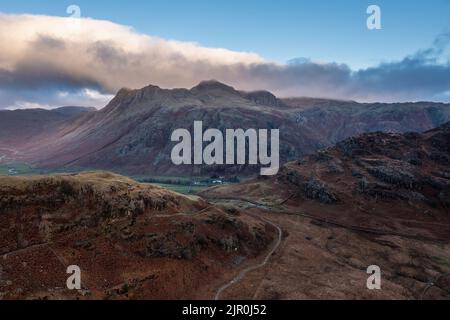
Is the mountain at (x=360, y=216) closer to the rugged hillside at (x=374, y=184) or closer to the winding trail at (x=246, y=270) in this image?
the rugged hillside at (x=374, y=184)

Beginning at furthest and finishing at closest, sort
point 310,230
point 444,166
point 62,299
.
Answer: point 444,166, point 310,230, point 62,299

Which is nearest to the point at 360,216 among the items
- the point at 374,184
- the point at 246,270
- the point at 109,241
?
the point at 374,184

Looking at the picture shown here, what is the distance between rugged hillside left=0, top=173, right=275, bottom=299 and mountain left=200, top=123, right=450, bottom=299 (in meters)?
9.48

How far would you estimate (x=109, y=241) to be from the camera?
6366 centimetres

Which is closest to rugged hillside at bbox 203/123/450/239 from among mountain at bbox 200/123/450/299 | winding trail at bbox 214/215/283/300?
mountain at bbox 200/123/450/299

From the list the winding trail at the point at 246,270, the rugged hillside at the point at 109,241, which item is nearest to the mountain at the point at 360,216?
the winding trail at the point at 246,270

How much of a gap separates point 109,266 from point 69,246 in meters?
7.25

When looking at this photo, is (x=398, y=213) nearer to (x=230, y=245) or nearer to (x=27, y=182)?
(x=230, y=245)

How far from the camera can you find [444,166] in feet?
479

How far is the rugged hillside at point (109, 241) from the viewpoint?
53.3 m

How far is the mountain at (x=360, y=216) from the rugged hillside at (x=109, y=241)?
948 cm

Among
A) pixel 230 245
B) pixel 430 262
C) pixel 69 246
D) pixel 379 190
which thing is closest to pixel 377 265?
pixel 430 262

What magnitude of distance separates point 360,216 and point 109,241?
81158 millimetres

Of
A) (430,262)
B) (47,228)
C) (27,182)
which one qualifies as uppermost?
(27,182)
